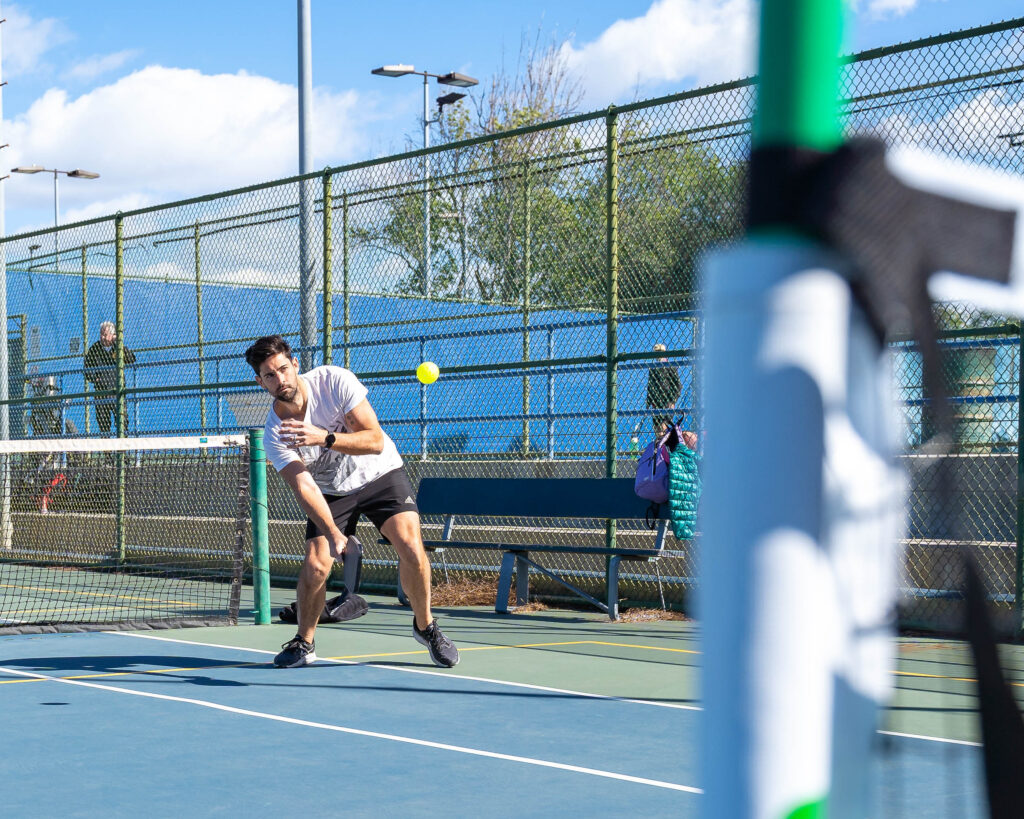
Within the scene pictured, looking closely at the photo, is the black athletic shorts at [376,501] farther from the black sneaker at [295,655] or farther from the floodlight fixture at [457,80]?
the floodlight fixture at [457,80]

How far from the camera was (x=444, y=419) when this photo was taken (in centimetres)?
1146

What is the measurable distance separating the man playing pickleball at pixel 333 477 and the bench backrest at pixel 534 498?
2.39 metres

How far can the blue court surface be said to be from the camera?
4410mm

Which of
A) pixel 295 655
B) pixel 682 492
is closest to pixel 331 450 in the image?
pixel 295 655

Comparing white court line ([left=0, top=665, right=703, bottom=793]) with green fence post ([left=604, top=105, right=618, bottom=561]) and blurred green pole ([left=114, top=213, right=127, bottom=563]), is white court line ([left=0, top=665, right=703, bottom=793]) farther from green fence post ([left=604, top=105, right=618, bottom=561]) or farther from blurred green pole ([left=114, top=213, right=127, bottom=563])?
blurred green pole ([left=114, top=213, right=127, bottom=563])

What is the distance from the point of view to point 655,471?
9.05 m

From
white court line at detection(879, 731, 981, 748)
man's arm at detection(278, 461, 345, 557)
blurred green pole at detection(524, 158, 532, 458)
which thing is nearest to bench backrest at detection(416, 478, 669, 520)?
blurred green pole at detection(524, 158, 532, 458)

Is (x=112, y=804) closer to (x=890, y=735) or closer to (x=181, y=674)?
(x=181, y=674)

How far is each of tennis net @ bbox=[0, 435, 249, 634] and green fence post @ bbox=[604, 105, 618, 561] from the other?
8.54 feet

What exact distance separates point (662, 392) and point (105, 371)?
7376mm

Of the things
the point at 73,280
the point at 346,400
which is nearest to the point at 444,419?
the point at 346,400

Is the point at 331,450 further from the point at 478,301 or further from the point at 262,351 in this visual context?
the point at 478,301

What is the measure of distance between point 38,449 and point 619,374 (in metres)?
3.96

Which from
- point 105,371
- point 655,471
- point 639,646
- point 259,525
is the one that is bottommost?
point 639,646
